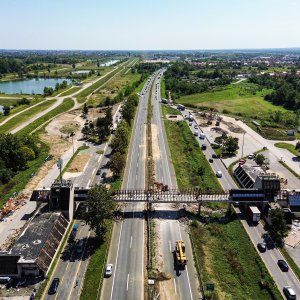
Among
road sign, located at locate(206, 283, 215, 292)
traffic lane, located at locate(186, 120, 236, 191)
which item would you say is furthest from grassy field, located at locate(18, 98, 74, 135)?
road sign, located at locate(206, 283, 215, 292)

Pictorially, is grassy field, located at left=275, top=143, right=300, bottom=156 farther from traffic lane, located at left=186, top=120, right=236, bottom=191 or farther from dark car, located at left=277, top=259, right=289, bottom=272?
dark car, located at left=277, top=259, right=289, bottom=272

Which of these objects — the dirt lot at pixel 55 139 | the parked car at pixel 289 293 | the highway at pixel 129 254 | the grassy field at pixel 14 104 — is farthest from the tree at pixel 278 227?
the grassy field at pixel 14 104

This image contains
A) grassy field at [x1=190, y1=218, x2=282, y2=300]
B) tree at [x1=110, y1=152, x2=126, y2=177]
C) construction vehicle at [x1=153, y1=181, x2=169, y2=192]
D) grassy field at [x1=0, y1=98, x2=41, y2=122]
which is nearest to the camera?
grassy field at [x1=190, y1=218, x2=282, y2=300]

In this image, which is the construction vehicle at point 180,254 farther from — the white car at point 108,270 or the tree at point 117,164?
the tree at point 117,164

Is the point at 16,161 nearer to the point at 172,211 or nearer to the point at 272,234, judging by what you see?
the point at 172,211

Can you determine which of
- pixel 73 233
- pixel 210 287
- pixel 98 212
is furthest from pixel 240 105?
pixel 210 287
